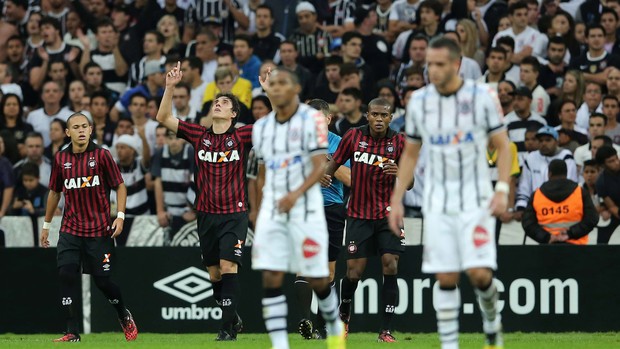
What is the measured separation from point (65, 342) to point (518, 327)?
5.96 m

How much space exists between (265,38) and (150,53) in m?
1.93

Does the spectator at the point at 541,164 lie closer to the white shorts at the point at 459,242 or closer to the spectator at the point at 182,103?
the spectator at the point at 182,103

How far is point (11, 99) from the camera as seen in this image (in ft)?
64.3

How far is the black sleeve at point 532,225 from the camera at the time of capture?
16188mm

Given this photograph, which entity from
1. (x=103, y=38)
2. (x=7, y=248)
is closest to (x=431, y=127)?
(x=7, y=248)

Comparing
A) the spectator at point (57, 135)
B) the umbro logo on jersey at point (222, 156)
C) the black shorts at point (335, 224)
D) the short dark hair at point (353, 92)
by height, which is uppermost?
the short dark hair at point (353, 92)

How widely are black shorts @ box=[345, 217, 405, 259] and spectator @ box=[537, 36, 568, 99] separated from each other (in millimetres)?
6664

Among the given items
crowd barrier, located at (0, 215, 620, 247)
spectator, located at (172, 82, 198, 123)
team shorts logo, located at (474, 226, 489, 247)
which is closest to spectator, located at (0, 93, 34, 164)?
crowd barrier, located at (0, 215, 620, 247)

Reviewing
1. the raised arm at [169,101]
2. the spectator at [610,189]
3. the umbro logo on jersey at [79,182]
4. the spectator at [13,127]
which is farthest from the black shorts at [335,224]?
the spectator at [13,127]

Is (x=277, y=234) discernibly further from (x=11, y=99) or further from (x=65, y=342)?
(x=11, y=99)

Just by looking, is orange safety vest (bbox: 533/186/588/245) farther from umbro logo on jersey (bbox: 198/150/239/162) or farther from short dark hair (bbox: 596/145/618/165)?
umbro logo on jersey (bbox: 198/150/239/162)

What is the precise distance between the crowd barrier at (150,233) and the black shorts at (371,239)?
335 centimetres

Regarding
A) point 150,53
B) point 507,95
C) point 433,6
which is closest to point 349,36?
point 433,6

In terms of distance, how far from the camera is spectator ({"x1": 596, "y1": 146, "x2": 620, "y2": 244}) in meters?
16.8
